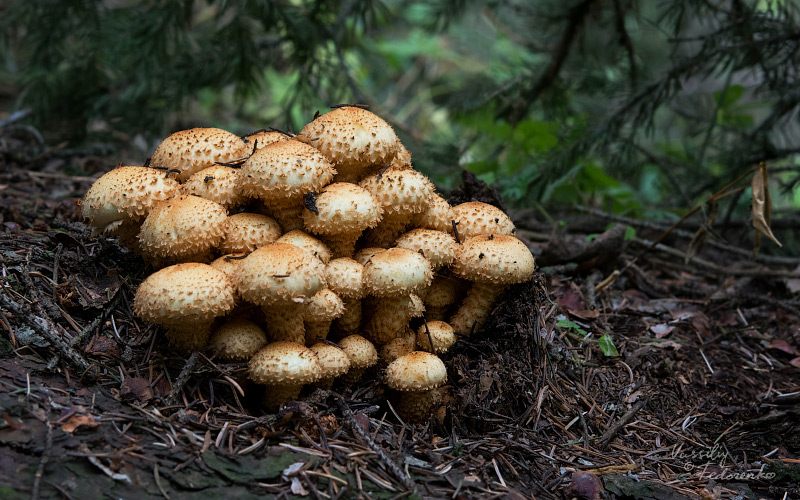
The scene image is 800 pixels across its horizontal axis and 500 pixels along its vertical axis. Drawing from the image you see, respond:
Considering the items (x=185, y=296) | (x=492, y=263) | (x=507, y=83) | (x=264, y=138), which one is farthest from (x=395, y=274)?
(x=507, y=83)

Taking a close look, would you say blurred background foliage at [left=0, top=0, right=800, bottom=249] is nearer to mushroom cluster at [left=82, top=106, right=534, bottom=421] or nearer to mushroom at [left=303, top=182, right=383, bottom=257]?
mushroom cluster at [left=82, top=106, right=534, bottom=421]

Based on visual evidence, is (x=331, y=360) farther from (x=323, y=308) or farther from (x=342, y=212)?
(x=342, y=212)

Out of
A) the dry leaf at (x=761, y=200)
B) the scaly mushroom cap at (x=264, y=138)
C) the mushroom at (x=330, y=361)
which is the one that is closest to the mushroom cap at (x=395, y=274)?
the mushroom at (x=330, y=361)

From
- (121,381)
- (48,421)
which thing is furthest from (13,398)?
(121,381)

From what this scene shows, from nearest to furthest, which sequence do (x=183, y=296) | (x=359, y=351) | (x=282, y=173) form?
(x=183, y=296), (x=282, y=173), (x=359, y=351)

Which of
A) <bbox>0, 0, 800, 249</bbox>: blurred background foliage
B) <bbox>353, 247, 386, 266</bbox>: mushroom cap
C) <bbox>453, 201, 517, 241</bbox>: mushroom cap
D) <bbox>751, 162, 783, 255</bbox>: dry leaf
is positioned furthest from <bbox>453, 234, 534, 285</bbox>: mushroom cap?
<bbox>0, 0, 800, 249</bbox>: blurred background foliage

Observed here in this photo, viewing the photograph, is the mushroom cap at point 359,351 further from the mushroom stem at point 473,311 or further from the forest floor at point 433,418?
the mushroom stem at point 473,311

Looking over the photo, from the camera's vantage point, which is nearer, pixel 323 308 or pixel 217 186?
pixel 323 308
